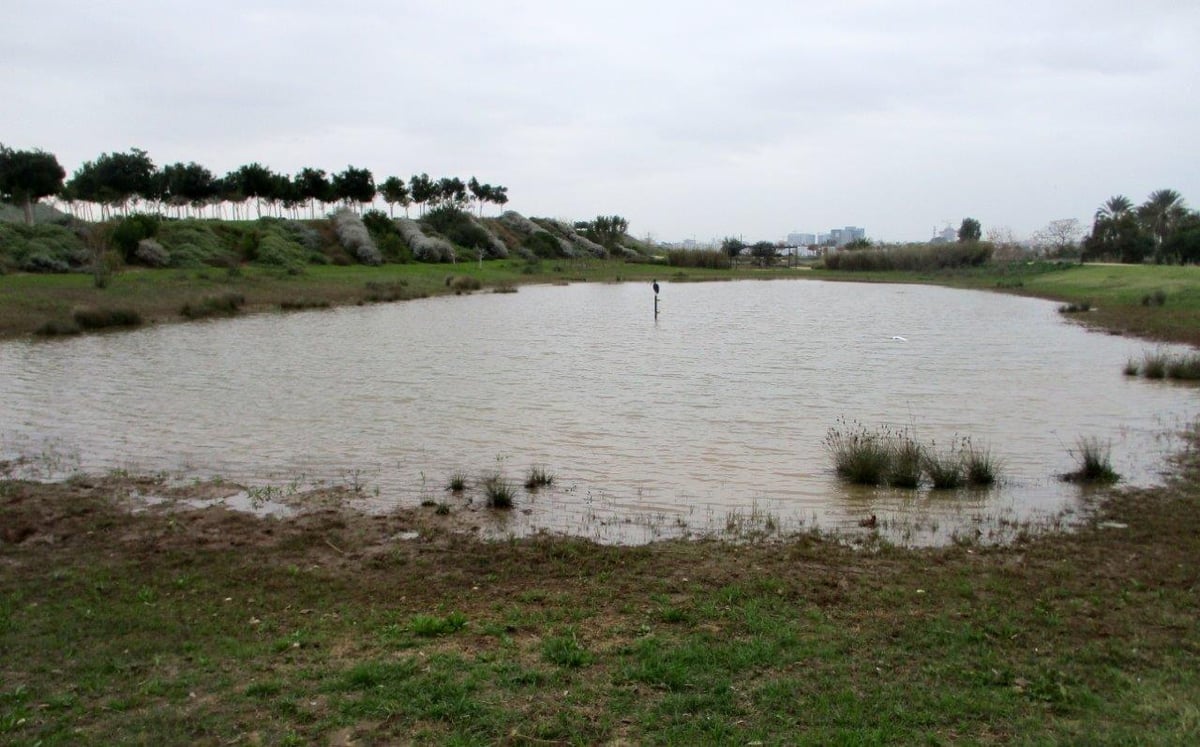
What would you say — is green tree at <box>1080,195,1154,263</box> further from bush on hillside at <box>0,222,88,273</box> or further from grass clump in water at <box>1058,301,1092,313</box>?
bush on hillside at <box>0,222,88,273</box>

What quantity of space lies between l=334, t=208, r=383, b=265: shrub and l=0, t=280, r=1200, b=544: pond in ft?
135

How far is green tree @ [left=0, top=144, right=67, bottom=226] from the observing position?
57.3 m

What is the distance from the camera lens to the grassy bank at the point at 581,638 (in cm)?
489

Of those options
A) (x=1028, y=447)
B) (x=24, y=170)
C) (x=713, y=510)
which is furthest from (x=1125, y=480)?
(x=24, y=170)

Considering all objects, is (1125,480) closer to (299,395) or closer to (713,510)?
(713,510)

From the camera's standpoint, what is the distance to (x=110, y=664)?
568 centimetres

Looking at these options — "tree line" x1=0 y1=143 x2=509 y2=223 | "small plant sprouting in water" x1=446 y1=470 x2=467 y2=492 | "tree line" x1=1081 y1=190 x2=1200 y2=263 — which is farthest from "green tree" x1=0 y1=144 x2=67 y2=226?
"tree line" x1=1081 y1=190 x2=1200 y2=263

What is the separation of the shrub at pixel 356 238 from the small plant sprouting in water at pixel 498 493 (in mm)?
65358

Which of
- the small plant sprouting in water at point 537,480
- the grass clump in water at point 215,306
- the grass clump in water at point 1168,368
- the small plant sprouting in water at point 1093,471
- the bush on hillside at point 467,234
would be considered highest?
the bush on hillside at point 467,234

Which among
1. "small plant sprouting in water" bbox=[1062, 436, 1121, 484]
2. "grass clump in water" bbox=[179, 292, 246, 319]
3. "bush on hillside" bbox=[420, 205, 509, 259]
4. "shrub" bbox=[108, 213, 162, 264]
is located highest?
"bush on hillside" bbox=[420, 205, 509, 259]

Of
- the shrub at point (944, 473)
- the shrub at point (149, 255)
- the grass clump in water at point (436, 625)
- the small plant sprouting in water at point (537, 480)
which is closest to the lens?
the grass clump in water at point (436, 625)

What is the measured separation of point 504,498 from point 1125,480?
7938 millimetres

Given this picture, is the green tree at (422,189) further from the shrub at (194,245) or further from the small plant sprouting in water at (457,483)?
the small plant sprouting in water at (457,483)

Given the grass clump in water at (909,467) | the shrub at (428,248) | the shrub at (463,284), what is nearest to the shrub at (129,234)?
the shrub at (463,284)
